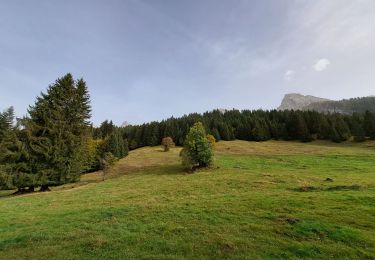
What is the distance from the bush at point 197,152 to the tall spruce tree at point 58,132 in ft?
56.5

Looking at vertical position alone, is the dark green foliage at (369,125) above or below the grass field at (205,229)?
above

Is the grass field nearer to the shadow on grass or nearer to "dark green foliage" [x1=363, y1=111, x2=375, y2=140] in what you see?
the shadow on grass

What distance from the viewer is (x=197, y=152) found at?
1946 inches

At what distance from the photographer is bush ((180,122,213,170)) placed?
4894 centimetres

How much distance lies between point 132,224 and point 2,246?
659 centimetres

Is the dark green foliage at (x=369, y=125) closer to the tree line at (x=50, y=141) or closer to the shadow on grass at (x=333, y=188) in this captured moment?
the shadow on grass at (x=333, y=188)

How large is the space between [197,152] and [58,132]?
22363 millimetres

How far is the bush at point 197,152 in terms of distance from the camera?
48938mm

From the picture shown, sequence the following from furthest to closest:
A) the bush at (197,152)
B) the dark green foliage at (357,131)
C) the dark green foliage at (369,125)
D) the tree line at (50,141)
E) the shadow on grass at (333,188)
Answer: the dark green foliage at (369,125) → the dark green foliage at (357,131) → the bush at (197,152) → the tree line at (50,141) → the shadow on grass at (333,188)

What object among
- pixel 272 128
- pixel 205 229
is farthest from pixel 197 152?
pixel 272 128

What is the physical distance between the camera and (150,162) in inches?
2500

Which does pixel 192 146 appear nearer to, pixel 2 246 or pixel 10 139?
pixel 10 139

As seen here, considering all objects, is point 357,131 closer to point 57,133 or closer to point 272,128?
point 272,128

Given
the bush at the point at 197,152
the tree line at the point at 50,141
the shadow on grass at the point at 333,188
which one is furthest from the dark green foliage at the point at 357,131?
the tree line at the point at 50,141
